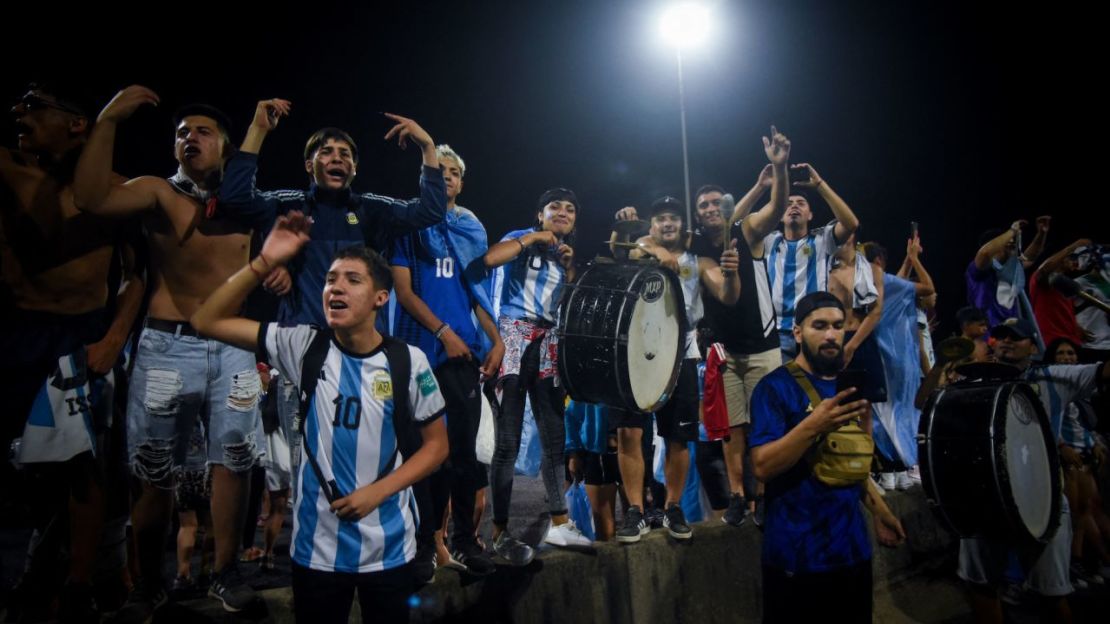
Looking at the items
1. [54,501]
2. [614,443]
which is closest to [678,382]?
[614,443]

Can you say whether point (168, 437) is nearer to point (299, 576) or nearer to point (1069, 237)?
point (299, 576)

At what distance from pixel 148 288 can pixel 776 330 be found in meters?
4.72

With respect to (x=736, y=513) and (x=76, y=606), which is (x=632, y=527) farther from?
(x=76, y=606)

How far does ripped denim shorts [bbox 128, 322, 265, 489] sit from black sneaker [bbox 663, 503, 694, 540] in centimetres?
282

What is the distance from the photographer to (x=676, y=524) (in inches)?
191

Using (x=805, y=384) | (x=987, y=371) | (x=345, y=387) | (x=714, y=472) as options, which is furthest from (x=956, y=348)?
(x=345, y=387)

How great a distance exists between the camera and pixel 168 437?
3.45m

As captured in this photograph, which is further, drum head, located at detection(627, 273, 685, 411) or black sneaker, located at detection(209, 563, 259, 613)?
drum head, located at detection(627, 273, 685, 411)

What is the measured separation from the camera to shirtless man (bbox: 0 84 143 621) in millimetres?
3277

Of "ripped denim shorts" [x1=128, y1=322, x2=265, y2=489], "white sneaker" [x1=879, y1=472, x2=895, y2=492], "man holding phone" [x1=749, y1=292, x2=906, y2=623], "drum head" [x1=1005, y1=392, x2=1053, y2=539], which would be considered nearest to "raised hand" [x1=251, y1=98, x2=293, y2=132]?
"ripped denim shorts" [x1=128, y1=322, x2=265, y2=489]

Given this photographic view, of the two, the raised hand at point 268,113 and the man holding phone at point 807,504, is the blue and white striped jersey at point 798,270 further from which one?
the raised hand at point 268,113

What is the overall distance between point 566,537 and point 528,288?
1.80 meters

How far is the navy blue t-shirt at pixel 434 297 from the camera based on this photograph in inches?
168

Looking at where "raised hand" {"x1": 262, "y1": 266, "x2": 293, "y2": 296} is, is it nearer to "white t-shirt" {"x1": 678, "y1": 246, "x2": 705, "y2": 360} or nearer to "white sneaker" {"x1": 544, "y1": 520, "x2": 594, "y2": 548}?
"white sneaker" {"x1": 544, "y1": 520, "x2": 594, "y2": 548}
